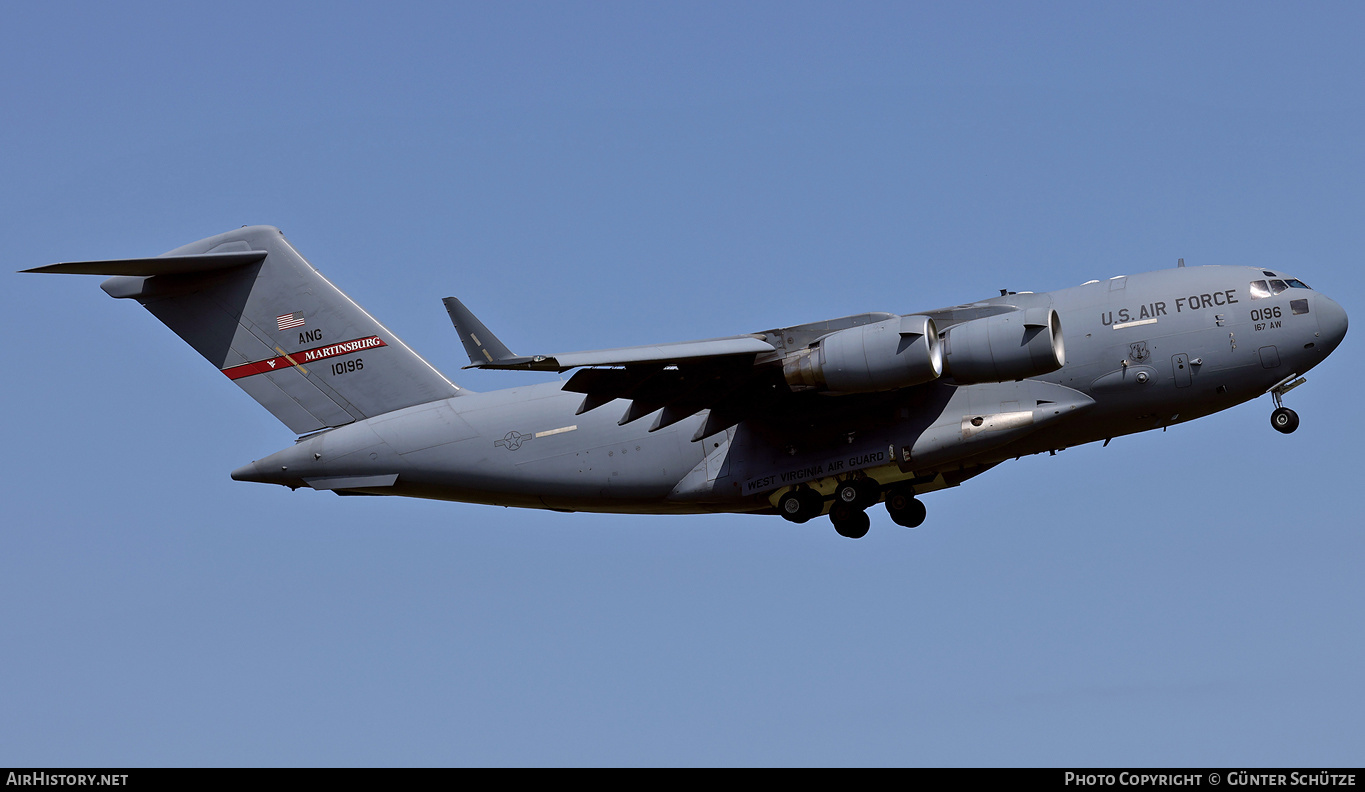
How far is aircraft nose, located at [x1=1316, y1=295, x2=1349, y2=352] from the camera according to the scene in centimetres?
1686

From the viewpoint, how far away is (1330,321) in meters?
16.9

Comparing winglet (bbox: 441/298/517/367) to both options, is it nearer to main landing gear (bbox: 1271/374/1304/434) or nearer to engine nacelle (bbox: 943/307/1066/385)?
engine nacelle (bbox: 943/307/1066/385)

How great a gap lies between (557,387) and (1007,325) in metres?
5.97

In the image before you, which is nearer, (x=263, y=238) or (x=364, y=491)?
(x=364, y=491)

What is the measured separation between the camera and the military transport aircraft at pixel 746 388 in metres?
16.6

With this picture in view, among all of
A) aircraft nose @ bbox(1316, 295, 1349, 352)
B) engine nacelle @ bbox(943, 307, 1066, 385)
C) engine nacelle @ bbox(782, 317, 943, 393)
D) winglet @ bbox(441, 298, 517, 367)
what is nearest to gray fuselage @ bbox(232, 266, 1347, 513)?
aircraft nose @ bbox(1316, 295, 1349, 352)

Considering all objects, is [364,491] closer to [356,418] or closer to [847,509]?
[356,418]

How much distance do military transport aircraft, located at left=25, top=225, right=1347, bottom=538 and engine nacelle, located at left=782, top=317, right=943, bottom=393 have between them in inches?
1.0

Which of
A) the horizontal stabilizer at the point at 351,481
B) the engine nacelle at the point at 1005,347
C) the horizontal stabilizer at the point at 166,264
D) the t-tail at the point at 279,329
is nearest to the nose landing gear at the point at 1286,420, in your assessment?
the engine nacelle at the point at 1005,347

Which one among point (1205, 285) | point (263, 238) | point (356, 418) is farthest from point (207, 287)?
point (1205, 285)

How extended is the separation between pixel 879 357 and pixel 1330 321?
5.11 metres

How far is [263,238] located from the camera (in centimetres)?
2117

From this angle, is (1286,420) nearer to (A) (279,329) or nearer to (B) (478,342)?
(B) (478,342)
